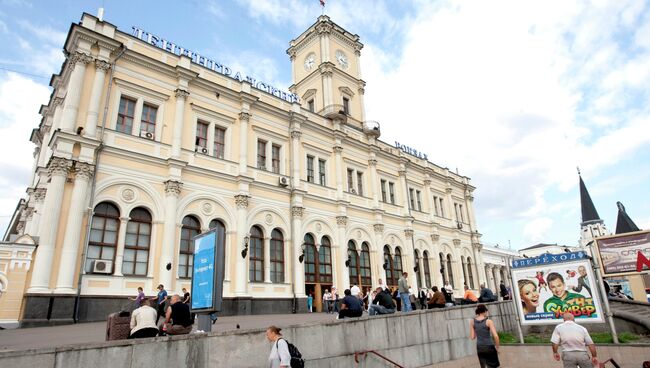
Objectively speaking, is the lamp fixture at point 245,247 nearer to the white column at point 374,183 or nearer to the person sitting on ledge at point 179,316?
the white column at point 374,183

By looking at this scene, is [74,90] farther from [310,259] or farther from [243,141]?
[310,259]

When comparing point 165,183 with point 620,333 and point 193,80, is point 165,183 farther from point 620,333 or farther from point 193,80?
point 620,333

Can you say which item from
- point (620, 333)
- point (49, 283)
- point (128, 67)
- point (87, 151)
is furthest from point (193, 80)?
point (620, 333)

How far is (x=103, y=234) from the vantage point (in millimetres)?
17188

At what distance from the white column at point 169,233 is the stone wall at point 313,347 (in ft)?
36.9

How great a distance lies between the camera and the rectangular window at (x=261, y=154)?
2446 cm

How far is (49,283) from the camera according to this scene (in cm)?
1516

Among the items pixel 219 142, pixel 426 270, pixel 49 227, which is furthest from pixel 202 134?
pixel 426 270

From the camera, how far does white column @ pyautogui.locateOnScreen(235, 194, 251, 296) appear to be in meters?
20.3

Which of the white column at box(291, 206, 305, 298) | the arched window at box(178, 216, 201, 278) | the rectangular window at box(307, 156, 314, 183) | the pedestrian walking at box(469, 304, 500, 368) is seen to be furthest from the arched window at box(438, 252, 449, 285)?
the pedestrian walking at box(469, 304, 500, 368)

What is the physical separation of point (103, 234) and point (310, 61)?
23.7 meters

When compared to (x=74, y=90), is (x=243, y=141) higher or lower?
lower

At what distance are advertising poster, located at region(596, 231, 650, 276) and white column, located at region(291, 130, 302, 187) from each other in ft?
52.9

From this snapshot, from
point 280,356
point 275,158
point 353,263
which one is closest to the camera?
point 280,356
